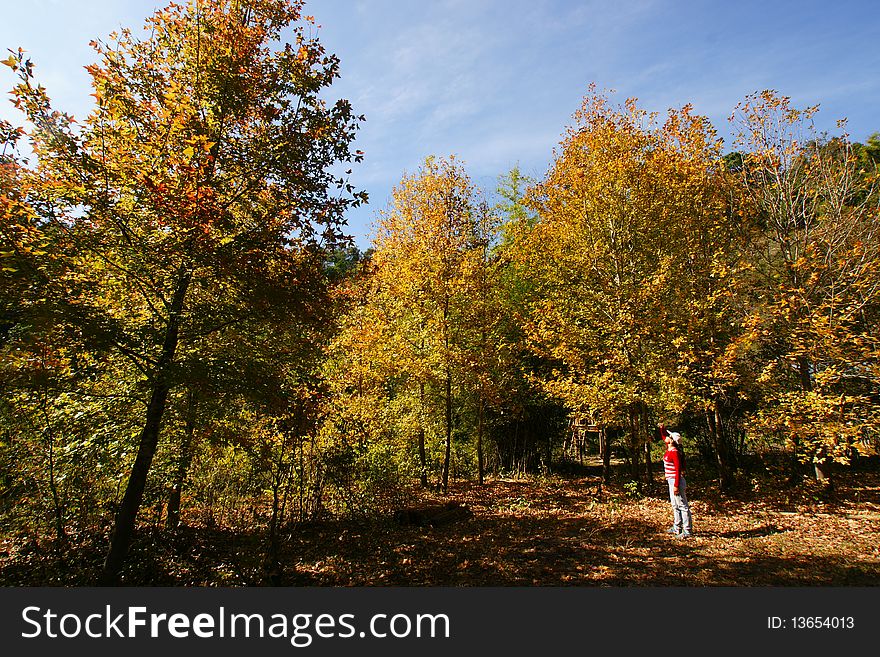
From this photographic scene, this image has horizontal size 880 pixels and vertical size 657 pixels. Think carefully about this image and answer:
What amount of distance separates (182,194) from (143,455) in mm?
3210

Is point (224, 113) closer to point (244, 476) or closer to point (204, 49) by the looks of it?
point (204, 49)

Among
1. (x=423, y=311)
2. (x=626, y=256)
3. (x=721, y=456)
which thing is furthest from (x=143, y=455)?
(x=721, y=456)

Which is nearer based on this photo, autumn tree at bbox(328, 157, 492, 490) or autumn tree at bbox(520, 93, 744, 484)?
autumn tree at bbox(520, 93, 744, 484)

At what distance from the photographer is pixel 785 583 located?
539 cm

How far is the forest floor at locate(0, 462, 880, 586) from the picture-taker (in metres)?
5.65

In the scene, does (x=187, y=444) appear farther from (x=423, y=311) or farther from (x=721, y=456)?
(x=721, y=456)

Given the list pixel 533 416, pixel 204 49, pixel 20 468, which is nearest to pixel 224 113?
pixel 204 49

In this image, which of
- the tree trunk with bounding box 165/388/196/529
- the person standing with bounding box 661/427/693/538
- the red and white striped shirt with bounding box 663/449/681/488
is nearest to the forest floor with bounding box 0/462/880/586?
the person standing with bounding box 661/427/693/538

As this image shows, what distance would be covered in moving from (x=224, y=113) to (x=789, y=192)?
509 inches

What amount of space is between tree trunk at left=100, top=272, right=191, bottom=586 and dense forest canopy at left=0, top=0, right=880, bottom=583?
1.3 inches

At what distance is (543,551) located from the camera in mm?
6910

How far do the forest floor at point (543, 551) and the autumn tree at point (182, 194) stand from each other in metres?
1.51

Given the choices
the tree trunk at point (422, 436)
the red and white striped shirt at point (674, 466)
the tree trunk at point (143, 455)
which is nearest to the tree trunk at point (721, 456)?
the red and white striped shirt at point (674, 466)

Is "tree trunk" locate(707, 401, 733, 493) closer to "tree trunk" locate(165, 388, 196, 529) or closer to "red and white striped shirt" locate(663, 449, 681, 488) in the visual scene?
"red and white striped shirt" locate(663, 449, 681, 488)
